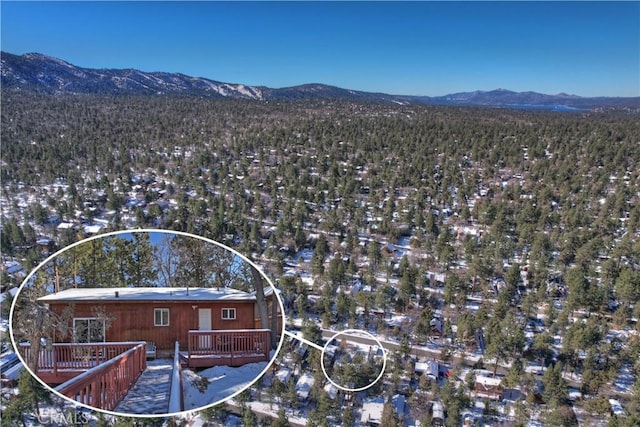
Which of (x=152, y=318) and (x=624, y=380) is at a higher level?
(x=152, y=318)

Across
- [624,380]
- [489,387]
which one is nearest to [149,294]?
[489,387]

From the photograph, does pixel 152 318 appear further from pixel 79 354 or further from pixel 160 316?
pixel 79 354

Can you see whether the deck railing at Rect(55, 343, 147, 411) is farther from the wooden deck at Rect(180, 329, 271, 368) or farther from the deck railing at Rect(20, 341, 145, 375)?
the wooden deck at Rect(180, 329, 271, 368)

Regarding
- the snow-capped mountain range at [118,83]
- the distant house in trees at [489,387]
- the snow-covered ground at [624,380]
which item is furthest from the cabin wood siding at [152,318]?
the snow-capped mountain range at [118,83]

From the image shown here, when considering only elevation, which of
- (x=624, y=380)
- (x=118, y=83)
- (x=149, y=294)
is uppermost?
(x=118, y=83)

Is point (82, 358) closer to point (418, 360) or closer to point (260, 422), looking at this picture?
point (260, 422)

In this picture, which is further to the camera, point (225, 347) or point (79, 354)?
point (225, 347)

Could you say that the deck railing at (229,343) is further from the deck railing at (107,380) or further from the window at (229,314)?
the deck railing at (107,380)

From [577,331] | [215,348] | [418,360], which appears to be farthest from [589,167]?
[215,348]
